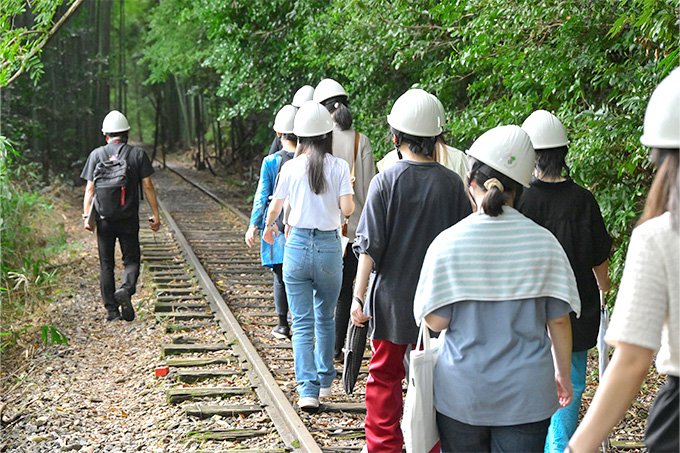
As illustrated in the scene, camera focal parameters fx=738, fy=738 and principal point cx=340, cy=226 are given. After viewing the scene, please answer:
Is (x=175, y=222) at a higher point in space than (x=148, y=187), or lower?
lower

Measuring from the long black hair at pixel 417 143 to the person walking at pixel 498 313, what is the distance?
3.58ft

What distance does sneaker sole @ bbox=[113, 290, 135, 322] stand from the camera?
8.34m

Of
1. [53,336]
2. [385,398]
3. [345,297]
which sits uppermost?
[385,398]

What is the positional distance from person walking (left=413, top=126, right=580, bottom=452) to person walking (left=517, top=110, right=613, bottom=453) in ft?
3.89

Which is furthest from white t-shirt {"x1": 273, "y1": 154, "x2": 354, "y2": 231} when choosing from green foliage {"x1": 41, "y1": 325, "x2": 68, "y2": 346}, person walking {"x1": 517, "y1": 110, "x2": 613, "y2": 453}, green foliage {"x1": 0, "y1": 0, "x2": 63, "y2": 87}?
green foliage {"x1": 0, "y1": 0, "x2": 63, "y2": 87}

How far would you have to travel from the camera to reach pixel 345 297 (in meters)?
6.36

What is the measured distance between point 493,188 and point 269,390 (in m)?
3.43

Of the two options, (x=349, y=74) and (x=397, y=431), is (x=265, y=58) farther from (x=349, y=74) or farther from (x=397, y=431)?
(x=397, y=431)

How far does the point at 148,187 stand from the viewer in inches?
322

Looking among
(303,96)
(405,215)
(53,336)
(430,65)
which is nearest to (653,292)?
(405,215)

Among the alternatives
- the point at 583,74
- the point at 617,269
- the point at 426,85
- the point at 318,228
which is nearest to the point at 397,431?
the point at 318,228

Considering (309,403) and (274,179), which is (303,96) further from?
(309,403)

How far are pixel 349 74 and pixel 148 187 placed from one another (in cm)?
444

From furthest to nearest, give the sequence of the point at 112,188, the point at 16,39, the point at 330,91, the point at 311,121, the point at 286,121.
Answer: the point at 16,39, the point at 112,188, the point at 286,121, the point at 330,91, the point at 311,121
